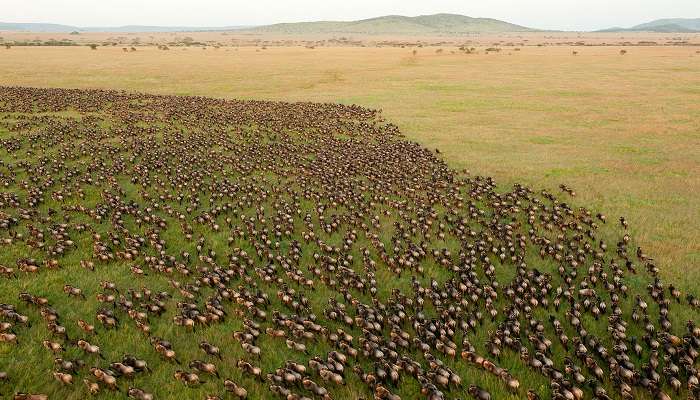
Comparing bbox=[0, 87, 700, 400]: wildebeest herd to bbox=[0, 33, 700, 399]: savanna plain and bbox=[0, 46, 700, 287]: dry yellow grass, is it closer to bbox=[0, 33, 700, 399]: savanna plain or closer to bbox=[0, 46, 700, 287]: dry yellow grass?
bbox=[0, 33, 700, 399]: savanna plain

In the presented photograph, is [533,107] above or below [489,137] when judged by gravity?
above

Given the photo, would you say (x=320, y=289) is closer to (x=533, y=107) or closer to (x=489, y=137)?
(x=489, y=137)

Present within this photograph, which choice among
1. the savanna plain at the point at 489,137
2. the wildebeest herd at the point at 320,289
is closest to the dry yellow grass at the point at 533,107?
the savanna plain at the point at 489,137

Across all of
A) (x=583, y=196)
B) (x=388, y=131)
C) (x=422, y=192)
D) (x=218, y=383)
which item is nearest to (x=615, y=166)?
(x=583, y=196)

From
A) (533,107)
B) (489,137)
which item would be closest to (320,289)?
(489,137)

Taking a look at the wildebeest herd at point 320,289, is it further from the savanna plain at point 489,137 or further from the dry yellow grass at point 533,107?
the dry yellow grass at point 533,107

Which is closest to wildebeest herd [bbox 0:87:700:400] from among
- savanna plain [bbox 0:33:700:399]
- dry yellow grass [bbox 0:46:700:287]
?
savanna plain [bbox 0:33:700:399]

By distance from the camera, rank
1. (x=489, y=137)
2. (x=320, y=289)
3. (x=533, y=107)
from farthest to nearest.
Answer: (x=533, y=107) → (x=489, y=137) → (x=320, y=289)
